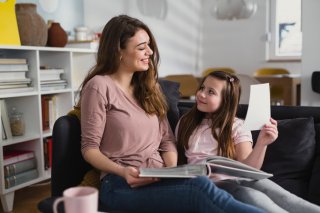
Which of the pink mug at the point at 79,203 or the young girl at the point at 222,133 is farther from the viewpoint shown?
the young girl at the point at 222,133

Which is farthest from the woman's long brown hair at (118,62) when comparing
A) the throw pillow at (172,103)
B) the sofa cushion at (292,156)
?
the sofa cushion at (292,156)

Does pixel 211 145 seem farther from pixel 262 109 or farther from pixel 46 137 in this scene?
pixel 46 137

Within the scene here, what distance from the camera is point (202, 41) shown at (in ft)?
19.0

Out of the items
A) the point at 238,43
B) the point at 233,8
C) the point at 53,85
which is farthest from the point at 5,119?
the point at 238,43

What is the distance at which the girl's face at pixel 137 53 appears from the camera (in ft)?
5.05

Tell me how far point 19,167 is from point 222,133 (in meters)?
1.51

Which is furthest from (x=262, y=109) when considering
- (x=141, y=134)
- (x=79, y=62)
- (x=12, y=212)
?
(x=79, y=62)

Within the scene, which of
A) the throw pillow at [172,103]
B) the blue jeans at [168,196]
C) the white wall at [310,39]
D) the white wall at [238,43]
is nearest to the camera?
the blue jeans at [168,196]

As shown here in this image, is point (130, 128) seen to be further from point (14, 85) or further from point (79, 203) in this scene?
point (14, 85)

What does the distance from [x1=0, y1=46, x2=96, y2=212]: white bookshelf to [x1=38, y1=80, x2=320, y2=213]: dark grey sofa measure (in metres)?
1.01

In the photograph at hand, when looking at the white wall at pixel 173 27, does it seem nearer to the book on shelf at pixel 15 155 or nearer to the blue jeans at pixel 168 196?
the book on shelf at pixel 15 155

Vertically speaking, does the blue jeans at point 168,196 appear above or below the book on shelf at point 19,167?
above

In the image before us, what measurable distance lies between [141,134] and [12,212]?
4.30ft

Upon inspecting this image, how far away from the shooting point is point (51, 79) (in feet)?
9.01
